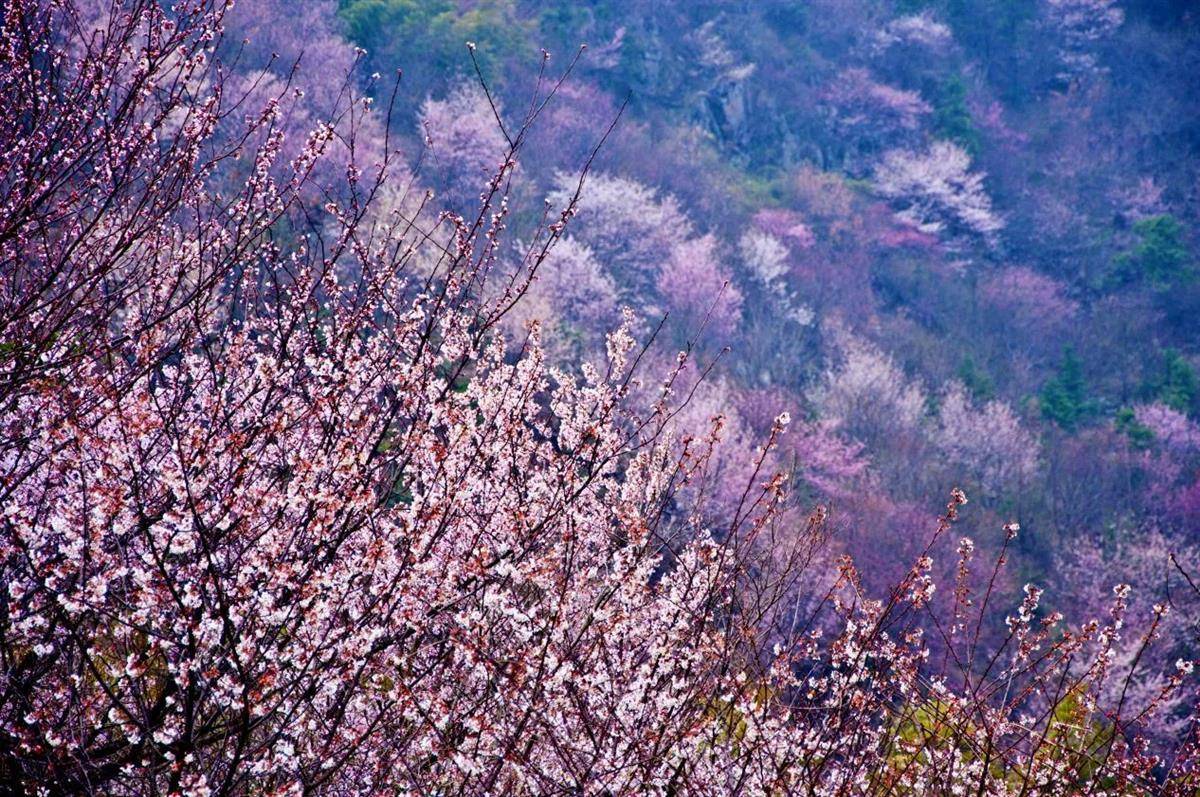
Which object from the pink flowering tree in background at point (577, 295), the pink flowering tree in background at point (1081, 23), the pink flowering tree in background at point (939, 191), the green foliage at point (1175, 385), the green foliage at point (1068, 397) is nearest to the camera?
the pink flowering tree in background at point (577, 295)

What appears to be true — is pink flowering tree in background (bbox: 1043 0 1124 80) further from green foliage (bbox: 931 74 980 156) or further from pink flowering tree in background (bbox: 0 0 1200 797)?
pink flowering tree in background (bbox: 0 0 1200 797)

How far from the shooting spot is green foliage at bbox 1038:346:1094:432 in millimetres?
36531

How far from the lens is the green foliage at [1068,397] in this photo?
36.5 meters

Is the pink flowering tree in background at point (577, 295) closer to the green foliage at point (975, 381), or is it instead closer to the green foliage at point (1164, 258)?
the green foliage at point (975, 381)

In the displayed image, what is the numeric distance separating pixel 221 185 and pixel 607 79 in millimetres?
30255

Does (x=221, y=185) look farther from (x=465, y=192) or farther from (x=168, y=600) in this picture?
(x=168, y=600)

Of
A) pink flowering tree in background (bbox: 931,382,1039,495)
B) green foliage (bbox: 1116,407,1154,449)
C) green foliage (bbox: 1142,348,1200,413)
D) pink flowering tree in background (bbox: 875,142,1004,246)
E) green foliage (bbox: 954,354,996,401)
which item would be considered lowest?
pink flowering tree in background (bbox: 931,382,1039,495)

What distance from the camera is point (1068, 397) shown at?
122ft

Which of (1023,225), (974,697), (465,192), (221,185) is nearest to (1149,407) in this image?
(1023,225)

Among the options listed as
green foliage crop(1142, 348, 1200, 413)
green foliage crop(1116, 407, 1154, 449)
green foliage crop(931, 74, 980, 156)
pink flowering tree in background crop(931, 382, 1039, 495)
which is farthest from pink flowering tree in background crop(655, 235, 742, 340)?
green foliage crop(931, 74, 980, 156)

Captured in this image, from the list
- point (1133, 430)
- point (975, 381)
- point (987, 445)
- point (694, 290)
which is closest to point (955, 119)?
point (975, 381)

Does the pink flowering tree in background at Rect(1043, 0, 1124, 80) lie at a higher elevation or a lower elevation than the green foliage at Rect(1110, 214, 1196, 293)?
higher

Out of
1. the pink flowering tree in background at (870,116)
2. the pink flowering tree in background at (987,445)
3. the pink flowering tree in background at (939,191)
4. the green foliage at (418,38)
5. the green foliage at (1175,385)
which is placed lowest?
the pink flowering tree in background at (987,445)

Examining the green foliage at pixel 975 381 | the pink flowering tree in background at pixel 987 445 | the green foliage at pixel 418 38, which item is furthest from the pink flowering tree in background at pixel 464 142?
the green foliage at pixel 975 381
